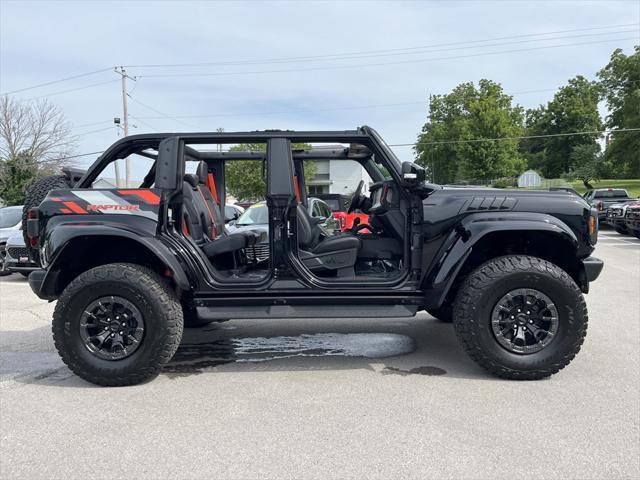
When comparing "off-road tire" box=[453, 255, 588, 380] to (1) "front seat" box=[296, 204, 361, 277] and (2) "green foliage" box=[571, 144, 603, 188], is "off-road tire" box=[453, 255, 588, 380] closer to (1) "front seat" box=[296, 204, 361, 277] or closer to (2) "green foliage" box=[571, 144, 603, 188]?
(1) "front seat" box=[296, 204, 361, 277]

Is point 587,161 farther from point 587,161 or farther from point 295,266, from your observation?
point 295,266

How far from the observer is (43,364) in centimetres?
438

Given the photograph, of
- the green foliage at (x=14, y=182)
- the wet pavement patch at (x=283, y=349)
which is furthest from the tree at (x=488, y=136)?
→ the wet pavement patch at (x=283, y=349)

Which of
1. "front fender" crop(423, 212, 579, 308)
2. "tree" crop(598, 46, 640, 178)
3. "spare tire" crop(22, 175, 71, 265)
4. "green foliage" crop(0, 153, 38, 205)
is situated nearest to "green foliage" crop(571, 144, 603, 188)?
"tree" crop(598, 46, 640, 178)

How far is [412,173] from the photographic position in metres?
3.81

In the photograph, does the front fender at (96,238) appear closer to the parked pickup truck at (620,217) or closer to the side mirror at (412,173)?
the side mirror at (412,173)

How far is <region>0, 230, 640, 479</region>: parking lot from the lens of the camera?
2.65 metres

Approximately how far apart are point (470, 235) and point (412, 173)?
2.11 feet

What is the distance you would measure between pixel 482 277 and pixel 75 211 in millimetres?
3141

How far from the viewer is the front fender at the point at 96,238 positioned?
375 centimetres

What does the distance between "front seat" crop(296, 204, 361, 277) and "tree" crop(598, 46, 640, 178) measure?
4711cm

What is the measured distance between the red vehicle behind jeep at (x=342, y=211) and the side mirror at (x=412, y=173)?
0.94m

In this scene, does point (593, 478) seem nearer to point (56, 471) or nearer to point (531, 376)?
point (531, 376)

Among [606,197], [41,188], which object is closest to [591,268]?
[41,188]
